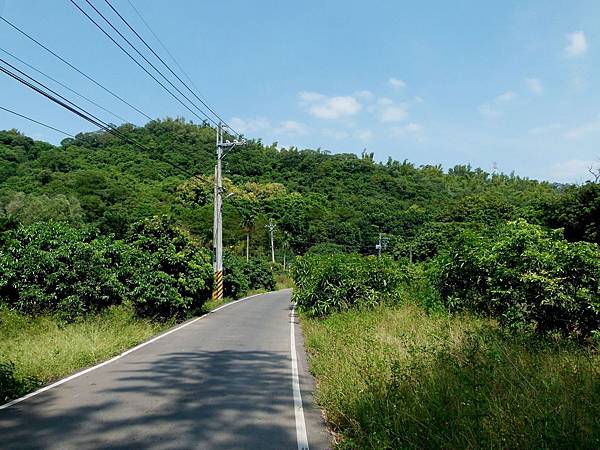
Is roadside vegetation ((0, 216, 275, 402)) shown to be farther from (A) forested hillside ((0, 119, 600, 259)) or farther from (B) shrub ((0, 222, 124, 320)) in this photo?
(A) forested hillside ((0, 119, 600, 259))

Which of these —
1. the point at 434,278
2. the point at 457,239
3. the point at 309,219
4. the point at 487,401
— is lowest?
the point at 487,401

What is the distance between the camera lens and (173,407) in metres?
7.46

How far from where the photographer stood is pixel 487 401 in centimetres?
543

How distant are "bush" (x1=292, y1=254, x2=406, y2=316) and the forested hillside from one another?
5.65 m

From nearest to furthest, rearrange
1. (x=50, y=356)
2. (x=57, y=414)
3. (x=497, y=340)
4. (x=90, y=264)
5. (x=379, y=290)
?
(x=57, y=414) < (x=497, y=340) < (x=50, y=356) < (x=90, y=264) < (x=379, y=290)

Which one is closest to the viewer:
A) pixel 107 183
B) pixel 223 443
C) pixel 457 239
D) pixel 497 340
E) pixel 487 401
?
pixel 487 401

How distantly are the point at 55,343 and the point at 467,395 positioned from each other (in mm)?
9804

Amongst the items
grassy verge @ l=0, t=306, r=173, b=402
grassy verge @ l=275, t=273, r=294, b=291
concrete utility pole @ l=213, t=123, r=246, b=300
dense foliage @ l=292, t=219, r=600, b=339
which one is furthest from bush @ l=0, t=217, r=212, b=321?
grassy verge @ l=275, t=273, r=294, b=291

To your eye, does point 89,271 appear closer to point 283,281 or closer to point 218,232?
point 218,232

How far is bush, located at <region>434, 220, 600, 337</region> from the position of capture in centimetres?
916

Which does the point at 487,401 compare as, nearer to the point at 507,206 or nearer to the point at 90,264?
the point at 90,264

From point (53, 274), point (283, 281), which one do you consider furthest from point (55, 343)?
point (283, 281)

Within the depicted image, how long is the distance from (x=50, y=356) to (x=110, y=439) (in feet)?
18.5

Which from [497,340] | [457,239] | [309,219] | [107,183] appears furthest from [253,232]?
[497,340]
